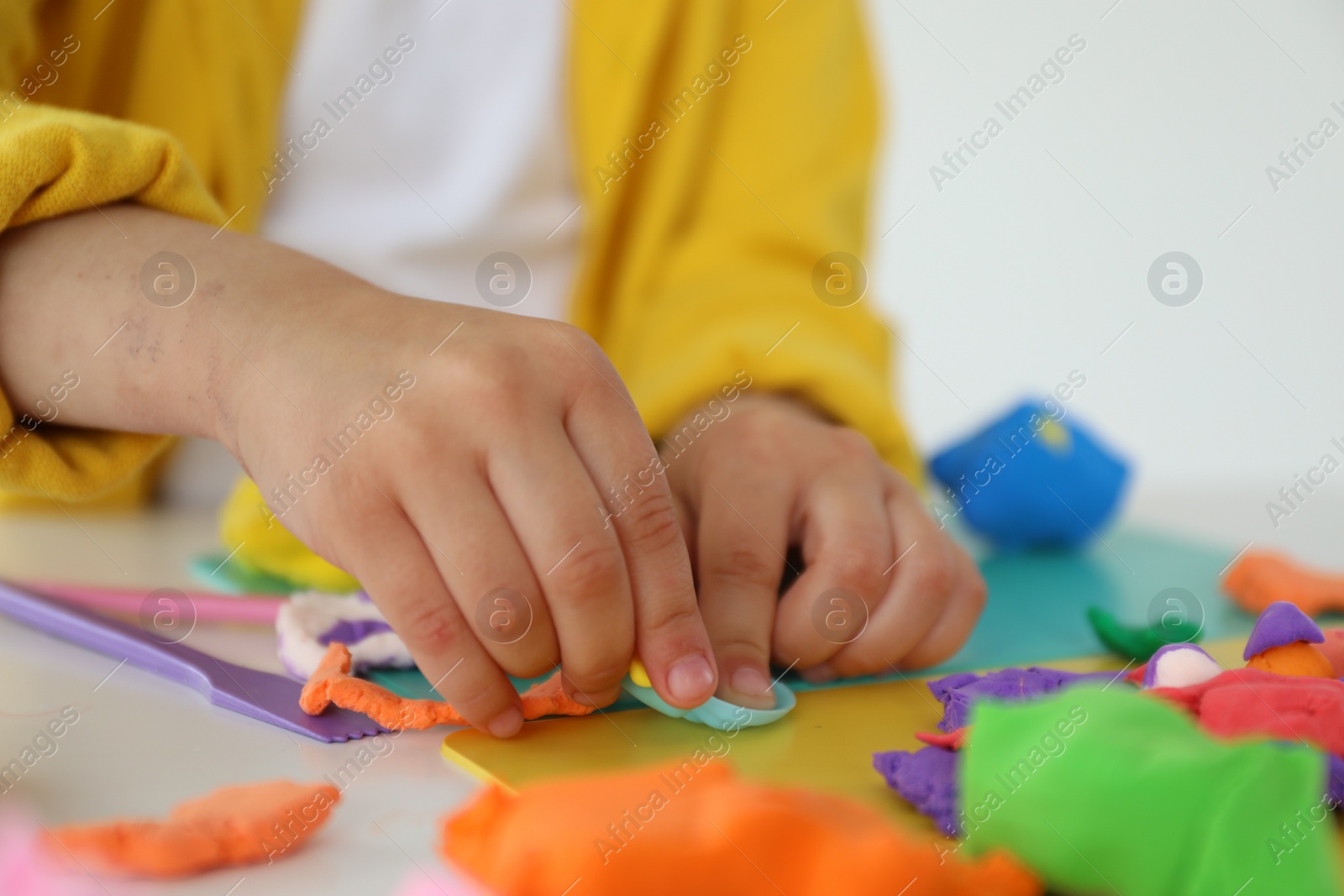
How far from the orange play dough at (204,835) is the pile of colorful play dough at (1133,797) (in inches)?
7.4

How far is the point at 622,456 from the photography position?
0.38 m

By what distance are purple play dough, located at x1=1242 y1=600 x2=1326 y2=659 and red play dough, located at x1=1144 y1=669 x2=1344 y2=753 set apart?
50 mm

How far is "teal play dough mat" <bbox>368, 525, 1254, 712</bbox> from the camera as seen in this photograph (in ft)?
1.70

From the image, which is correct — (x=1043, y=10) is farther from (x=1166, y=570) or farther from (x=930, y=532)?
(x=930, y=532)

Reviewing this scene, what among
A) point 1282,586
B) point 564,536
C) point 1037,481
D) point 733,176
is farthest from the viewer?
point 733,176

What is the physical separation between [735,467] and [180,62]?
491 mm

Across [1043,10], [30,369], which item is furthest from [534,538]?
[1043,10]

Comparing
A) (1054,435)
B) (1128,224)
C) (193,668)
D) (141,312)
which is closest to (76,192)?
(141,312)

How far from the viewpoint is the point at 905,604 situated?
0.49 m

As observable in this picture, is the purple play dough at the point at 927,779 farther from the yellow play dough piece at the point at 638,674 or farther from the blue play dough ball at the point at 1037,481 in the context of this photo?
the blue play dough ball at the point at 1037,481

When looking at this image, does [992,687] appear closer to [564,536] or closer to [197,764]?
[564,536]

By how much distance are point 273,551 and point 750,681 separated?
351mm

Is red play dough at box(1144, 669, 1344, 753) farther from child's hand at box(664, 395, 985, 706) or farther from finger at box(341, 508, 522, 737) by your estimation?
finger at box(341, 508, 522, 737)

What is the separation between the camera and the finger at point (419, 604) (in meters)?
0.37
